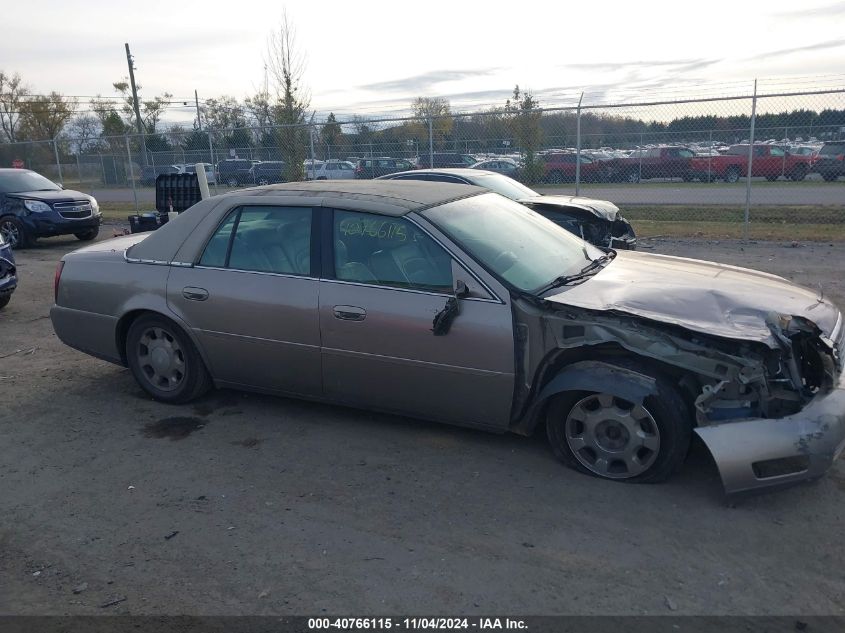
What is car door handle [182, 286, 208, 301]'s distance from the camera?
4.91 meters

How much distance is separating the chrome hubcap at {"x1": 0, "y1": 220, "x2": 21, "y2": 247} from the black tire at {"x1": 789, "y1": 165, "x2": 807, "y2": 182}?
16690mm

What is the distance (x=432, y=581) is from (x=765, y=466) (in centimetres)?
178

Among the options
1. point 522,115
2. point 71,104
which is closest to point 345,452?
point 522,115

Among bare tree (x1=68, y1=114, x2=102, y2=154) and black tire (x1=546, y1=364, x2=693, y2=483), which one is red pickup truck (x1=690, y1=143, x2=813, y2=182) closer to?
black tire (x1=546, y1=364, x2=693, y2=483)

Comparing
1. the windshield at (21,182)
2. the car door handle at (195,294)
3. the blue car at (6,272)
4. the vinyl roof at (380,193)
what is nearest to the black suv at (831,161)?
the vinyl roof at (380,193)

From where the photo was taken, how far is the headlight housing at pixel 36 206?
13.4 meters

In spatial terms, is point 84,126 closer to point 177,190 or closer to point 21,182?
point 21,182

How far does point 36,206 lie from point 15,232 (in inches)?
27.6

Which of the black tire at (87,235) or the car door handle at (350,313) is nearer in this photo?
the car door handle at (350,313)

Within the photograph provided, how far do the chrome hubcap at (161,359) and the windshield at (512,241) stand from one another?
7.22ft

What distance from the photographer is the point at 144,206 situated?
70.2 feet

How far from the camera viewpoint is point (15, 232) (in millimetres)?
13578

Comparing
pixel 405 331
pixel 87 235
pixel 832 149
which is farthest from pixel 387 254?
pixel 832 149

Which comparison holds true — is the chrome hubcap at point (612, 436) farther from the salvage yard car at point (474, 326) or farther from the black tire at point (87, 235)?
the black tire at point (87, 235)
